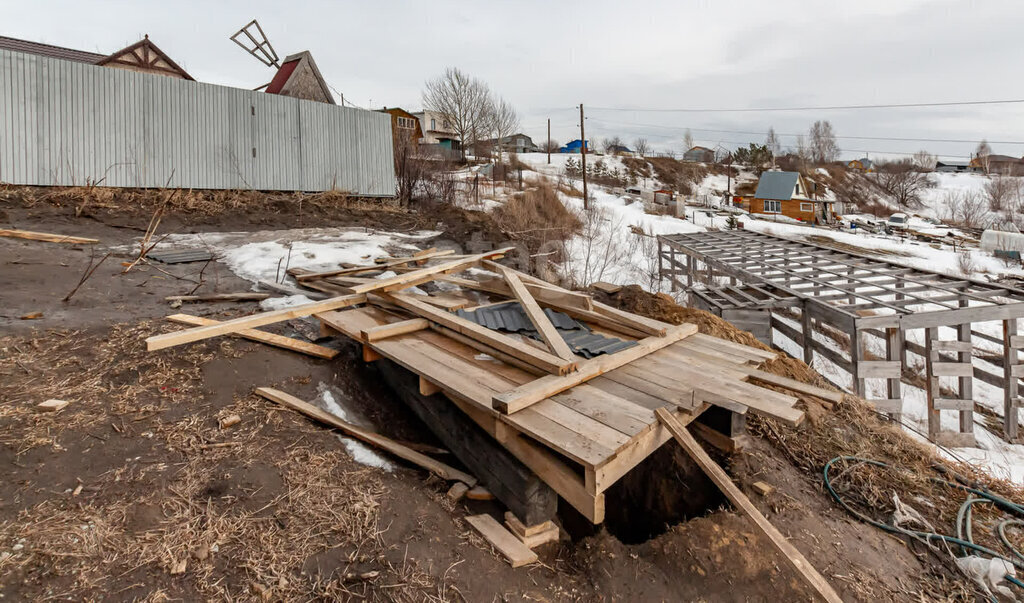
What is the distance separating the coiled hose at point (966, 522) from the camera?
301cm

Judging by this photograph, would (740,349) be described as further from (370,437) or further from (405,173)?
(405,173)

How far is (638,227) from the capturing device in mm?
24594

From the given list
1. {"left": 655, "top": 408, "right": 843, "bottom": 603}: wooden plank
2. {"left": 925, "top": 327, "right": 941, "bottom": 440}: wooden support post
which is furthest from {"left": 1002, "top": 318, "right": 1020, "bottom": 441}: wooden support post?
{"left": 655, "top": 408, "right": 843, "bottom": 603}: wooden plank

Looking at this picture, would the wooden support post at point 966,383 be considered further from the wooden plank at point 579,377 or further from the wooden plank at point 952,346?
the wooden plank at point 579,377

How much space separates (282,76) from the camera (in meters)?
18.4

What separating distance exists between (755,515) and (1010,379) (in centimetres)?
934

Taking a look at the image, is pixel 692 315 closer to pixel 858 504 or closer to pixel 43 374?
pixel 858 504

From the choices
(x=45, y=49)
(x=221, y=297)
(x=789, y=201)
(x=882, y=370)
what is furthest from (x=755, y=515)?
(x=789, y=201)

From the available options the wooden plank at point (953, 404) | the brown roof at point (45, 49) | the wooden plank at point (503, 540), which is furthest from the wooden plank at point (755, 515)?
the brown roof at point (45, 49)

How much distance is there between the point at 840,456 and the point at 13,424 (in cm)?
593

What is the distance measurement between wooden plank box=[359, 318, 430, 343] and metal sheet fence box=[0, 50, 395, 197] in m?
9.91

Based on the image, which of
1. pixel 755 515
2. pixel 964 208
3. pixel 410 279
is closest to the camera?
pixel 755 515

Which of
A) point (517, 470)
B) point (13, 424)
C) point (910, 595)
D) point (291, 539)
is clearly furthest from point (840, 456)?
point (13, 424)

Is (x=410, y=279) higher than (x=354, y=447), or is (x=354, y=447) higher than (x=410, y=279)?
(x=410, y=279)
